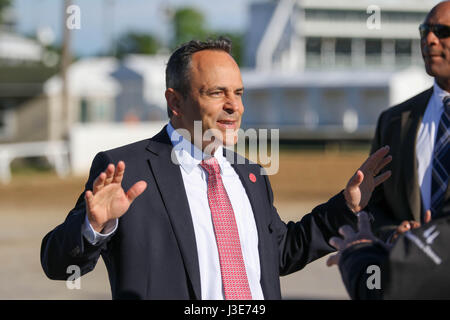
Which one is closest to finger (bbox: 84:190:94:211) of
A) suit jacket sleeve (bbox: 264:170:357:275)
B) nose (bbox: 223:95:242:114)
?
nose (bbox: 223:95:242:114)

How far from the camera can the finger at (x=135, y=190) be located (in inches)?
113

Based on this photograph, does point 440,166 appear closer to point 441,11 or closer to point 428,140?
point 428,140

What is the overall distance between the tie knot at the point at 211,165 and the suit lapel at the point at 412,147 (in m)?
1.28

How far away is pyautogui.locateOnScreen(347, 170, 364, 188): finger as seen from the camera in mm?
3240

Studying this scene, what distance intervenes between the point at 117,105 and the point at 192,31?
85.1 m

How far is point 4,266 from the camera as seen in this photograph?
34.8ft

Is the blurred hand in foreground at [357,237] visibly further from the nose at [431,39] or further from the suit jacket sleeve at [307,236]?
the nose at [431,39]

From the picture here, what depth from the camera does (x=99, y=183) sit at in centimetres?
285

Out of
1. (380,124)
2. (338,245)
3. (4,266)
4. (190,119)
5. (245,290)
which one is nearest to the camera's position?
(338,245)

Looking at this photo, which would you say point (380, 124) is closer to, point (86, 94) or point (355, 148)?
point (86, 94)

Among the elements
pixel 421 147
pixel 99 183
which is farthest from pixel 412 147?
pixel 99 183

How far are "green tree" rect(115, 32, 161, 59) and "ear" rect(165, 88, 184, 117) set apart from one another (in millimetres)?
110610

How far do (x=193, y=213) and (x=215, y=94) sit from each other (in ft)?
1.63

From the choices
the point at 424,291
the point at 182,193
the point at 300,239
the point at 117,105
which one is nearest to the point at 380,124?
the point at 300,239
